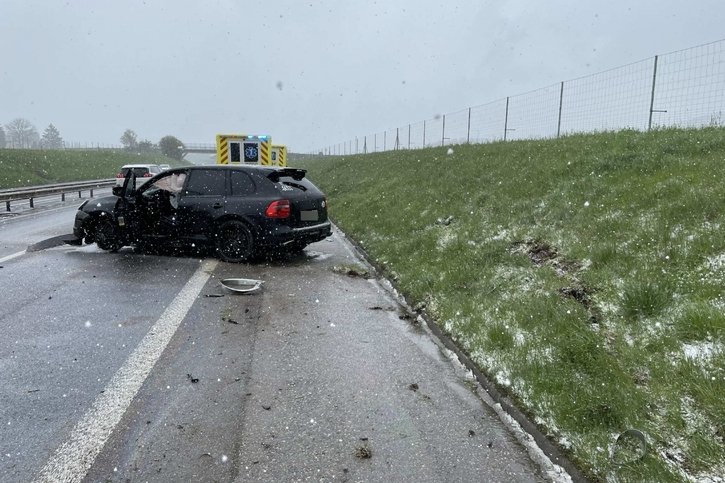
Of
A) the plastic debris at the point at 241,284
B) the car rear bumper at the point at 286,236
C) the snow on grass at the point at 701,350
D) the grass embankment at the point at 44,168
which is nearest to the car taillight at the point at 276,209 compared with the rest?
the car rear bumper at the point at 286,236

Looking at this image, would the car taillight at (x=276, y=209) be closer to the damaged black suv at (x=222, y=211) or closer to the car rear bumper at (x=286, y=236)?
the damaged black suv at (x=222, y=211)

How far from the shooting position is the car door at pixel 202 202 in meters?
8.68

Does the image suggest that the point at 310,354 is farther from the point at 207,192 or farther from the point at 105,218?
the point at 105,218

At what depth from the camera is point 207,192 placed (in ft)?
29.0

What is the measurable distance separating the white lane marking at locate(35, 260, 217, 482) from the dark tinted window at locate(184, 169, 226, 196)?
148 inches

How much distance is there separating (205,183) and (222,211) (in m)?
0.74

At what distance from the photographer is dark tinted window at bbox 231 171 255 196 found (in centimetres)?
866

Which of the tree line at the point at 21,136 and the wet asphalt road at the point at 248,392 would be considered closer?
the wet asphalt road at the point at 248,392

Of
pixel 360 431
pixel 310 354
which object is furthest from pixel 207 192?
pixel 360 431

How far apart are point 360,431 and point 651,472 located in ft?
5.44

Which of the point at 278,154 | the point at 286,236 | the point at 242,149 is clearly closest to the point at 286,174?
the point at 286,236

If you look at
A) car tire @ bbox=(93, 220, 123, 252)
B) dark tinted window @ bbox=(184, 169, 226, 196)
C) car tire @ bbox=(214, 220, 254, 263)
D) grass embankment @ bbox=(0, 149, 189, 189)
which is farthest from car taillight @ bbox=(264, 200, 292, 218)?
grass embankment @ bbox=(0, 149, 189, 189)

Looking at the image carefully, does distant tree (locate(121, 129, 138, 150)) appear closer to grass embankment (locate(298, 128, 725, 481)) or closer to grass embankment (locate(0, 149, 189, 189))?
grass embankment (locate(0, 149, 189, 189))

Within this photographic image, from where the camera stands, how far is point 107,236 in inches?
368
